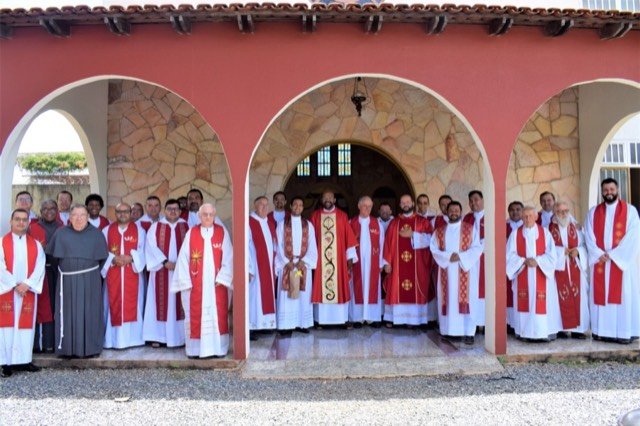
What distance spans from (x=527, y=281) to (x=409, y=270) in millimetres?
1619

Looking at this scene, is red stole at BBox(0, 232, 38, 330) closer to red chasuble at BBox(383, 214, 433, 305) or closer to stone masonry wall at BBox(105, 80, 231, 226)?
stone masonry wall at BBox(105, 80, 231, 226)

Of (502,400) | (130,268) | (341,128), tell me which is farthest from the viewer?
(341,128)

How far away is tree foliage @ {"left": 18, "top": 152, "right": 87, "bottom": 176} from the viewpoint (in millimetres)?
20312

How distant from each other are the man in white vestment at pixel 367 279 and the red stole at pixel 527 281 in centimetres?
193

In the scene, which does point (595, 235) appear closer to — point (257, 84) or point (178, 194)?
point (257, 84)

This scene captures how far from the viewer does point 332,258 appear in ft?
26.2

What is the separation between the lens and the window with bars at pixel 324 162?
14.4 metres

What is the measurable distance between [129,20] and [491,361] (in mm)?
5791

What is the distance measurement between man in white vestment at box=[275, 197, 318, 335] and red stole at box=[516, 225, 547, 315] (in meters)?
2.73

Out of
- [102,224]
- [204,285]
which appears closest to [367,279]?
[204,285]

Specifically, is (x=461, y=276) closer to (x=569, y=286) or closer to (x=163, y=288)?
(x=569, y=286)

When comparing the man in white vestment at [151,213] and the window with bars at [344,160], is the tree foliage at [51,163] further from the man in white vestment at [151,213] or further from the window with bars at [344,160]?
the man in white vestment at [151,213]

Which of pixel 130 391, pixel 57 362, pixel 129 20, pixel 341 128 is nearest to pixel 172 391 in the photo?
pixel 130 391

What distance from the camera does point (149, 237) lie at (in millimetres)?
7039
